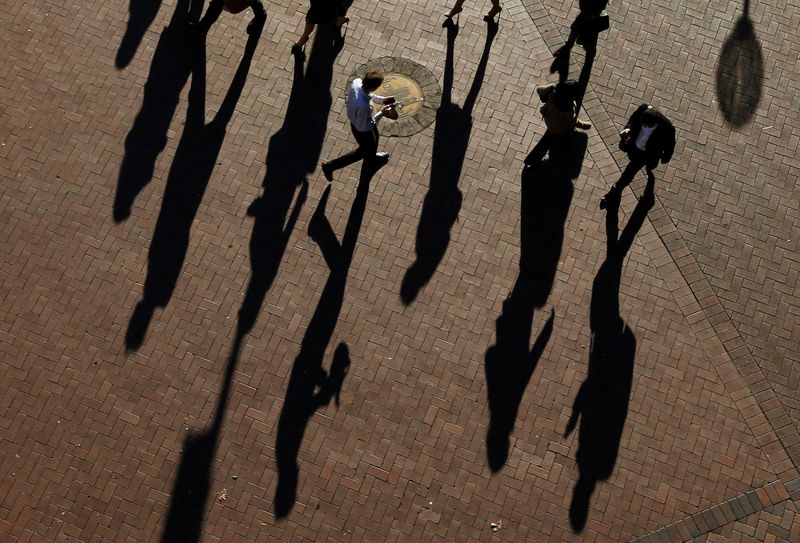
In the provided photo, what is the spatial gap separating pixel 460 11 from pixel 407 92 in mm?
1540

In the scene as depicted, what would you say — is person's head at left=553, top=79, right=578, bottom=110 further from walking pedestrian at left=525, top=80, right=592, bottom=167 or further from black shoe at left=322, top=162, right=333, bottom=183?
black shoe at left=322, top=162, right=333, bottom=183

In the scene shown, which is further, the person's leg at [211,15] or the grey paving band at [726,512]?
the person's leg at [211,15]

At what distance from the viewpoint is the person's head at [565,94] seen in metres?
9.09

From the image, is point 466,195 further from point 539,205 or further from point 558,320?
point 558,320

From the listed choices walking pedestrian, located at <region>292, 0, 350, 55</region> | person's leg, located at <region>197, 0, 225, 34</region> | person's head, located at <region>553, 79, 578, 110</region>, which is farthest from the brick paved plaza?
person's head, located at <region>553, 79, 578, 110</region>

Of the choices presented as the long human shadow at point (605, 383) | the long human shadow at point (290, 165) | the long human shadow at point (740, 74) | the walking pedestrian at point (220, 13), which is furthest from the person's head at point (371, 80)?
the long human shadow at point (740, 74)

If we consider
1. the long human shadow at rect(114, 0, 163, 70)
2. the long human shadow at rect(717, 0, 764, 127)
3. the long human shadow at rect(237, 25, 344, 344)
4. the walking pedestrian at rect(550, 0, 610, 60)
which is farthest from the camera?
the long human shadow at rect(114, 0, 163, 70)

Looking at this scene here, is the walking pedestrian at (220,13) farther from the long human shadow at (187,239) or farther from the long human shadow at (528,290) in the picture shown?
the long human shadow at (528,290)

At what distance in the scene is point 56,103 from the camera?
10.7m

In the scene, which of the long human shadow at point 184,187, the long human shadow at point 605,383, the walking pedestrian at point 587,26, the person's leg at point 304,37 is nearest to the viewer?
the long human shadow at point 605,383

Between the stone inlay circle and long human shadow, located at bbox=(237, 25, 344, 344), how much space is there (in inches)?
19.5

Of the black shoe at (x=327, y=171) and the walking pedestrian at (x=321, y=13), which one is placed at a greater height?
the walking pedestrian at (x=321, y=13)

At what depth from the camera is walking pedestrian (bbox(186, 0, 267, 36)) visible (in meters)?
10.6

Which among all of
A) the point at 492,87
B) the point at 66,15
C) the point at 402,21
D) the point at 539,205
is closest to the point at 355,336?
the point at 539,205
